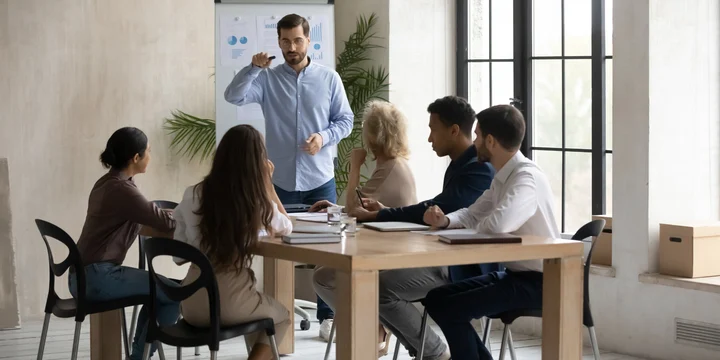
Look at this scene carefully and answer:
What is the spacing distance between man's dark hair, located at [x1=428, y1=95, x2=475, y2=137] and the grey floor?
1.45m

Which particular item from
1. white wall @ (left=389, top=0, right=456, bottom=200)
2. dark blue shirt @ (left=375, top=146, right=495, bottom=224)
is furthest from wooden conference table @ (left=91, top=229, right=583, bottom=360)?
white wall @ (left=389, top=0, right=456, bottom=200)

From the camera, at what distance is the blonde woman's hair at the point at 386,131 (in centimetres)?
498

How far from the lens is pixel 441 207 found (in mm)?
4484

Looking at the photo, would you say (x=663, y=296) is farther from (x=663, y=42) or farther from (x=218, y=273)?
(x=218, y=273)

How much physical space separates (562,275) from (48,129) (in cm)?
396

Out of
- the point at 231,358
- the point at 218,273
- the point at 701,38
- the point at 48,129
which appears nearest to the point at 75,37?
the point at 48,129

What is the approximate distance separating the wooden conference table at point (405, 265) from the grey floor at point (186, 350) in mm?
1623

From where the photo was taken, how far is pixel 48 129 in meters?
6.63

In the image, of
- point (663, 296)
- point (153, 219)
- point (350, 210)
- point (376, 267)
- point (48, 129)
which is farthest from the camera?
point (48, 129)

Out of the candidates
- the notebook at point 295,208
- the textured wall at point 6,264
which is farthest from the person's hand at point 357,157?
the textured wall at point 6,264

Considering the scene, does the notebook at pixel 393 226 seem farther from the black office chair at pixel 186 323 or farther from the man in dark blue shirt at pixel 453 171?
the black office chair at pixel 186 323

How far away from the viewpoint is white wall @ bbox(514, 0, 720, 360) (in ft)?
17.5

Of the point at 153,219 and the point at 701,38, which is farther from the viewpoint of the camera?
the point at 701,38

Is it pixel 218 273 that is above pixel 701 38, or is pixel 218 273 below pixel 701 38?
below
